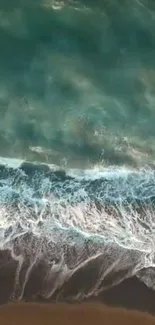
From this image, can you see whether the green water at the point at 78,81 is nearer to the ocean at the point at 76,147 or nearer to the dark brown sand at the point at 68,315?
the ocean at the point at 76,147

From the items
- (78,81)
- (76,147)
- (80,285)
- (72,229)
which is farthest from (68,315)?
(78,81)

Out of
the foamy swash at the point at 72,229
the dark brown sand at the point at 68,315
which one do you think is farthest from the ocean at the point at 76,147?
the dark brown sand at the point at 68,315

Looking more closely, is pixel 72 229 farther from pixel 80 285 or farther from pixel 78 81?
pixel 78 81

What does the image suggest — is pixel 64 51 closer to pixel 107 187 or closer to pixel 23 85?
pixel 23 85

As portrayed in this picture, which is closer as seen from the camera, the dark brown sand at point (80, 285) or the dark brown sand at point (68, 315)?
the dark brown sand at point (68, 315)

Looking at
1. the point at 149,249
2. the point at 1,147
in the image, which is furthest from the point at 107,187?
the point at 1,147

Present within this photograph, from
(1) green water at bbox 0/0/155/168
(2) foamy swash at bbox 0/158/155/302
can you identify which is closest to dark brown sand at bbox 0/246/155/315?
(2) foamy swash at bbox 0/158/155/302
